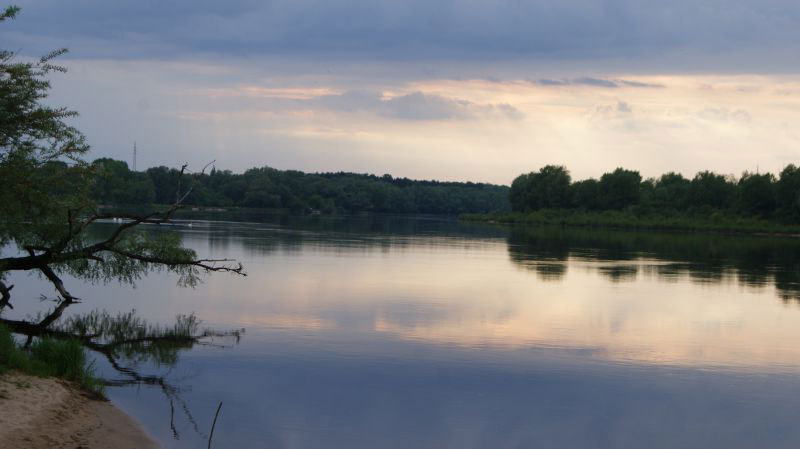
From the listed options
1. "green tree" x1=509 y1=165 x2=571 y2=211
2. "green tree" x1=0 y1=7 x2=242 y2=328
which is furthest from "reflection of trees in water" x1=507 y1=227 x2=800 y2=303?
"green tree" x1=509 y1=165 x2=571 y2=211

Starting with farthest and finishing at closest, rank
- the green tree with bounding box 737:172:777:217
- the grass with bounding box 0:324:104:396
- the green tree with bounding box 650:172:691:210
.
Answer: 1. the green tree with bounding box 650:172:691:210
2. the green tree with bounding box 737:172:777:217
3. the grass with bounding box 0:324:104:396

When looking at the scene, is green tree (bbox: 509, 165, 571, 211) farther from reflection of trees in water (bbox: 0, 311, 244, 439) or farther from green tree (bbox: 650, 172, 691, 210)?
A: reflection of trees in water (bbox: 0, 311, 244, 439)

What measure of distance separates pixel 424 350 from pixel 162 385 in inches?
287

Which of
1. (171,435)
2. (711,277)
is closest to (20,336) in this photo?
(171,435)

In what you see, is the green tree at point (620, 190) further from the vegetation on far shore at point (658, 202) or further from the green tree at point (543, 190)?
the green tree at point (543, 190)

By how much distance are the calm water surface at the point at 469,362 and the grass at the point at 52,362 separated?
2.69 ft

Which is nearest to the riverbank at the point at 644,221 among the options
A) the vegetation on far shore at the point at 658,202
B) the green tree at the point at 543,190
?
the vegetation on far shore at the point at 658,202

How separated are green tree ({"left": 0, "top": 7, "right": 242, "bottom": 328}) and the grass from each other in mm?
3710

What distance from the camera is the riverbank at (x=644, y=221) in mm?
127375

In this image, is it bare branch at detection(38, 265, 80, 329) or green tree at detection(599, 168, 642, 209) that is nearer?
bare branch at detection(38, 265, 80, 329)

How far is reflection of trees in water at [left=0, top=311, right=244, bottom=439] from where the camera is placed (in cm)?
1853

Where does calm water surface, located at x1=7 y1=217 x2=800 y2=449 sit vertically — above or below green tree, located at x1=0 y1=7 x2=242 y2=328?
below

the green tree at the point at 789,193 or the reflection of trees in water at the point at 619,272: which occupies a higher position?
the green tree at the point at 789,193

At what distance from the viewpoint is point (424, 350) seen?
75.7 ft
